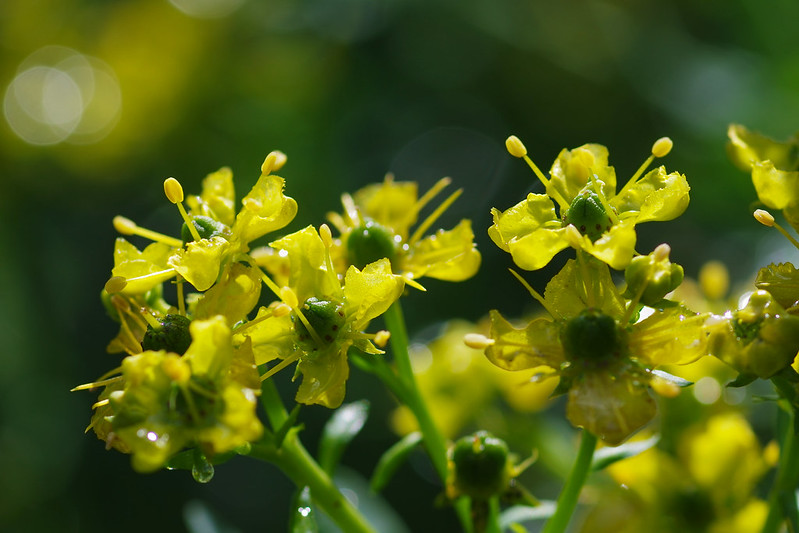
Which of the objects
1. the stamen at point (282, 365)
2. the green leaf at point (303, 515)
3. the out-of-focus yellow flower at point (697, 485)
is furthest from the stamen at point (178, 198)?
the out-of-focus yellow flower at point (697, 485)

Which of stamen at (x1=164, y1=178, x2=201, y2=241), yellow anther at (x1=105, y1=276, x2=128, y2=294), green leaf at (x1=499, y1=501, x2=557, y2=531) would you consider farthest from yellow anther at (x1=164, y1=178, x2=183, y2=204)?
green leaf at (x1=499, y1=501, x2=557, y2=531)

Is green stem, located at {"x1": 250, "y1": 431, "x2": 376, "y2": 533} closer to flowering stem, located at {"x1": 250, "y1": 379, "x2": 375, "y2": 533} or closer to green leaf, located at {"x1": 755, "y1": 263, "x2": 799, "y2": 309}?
flowering stem, located at {"x1": 250, "y1": 379, "x2": 375, "y2": 533}

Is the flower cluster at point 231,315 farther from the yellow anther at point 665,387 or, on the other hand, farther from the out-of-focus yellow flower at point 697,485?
the out-of-focus yellow flower at point 697,485

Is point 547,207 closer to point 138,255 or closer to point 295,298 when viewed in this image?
point 295,298

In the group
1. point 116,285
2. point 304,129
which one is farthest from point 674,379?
point 304,129

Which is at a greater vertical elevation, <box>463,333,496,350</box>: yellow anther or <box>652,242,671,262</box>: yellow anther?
<box>652,242,671,262</box>: yellow anther

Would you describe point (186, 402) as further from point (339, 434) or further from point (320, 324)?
point (339, 434)
